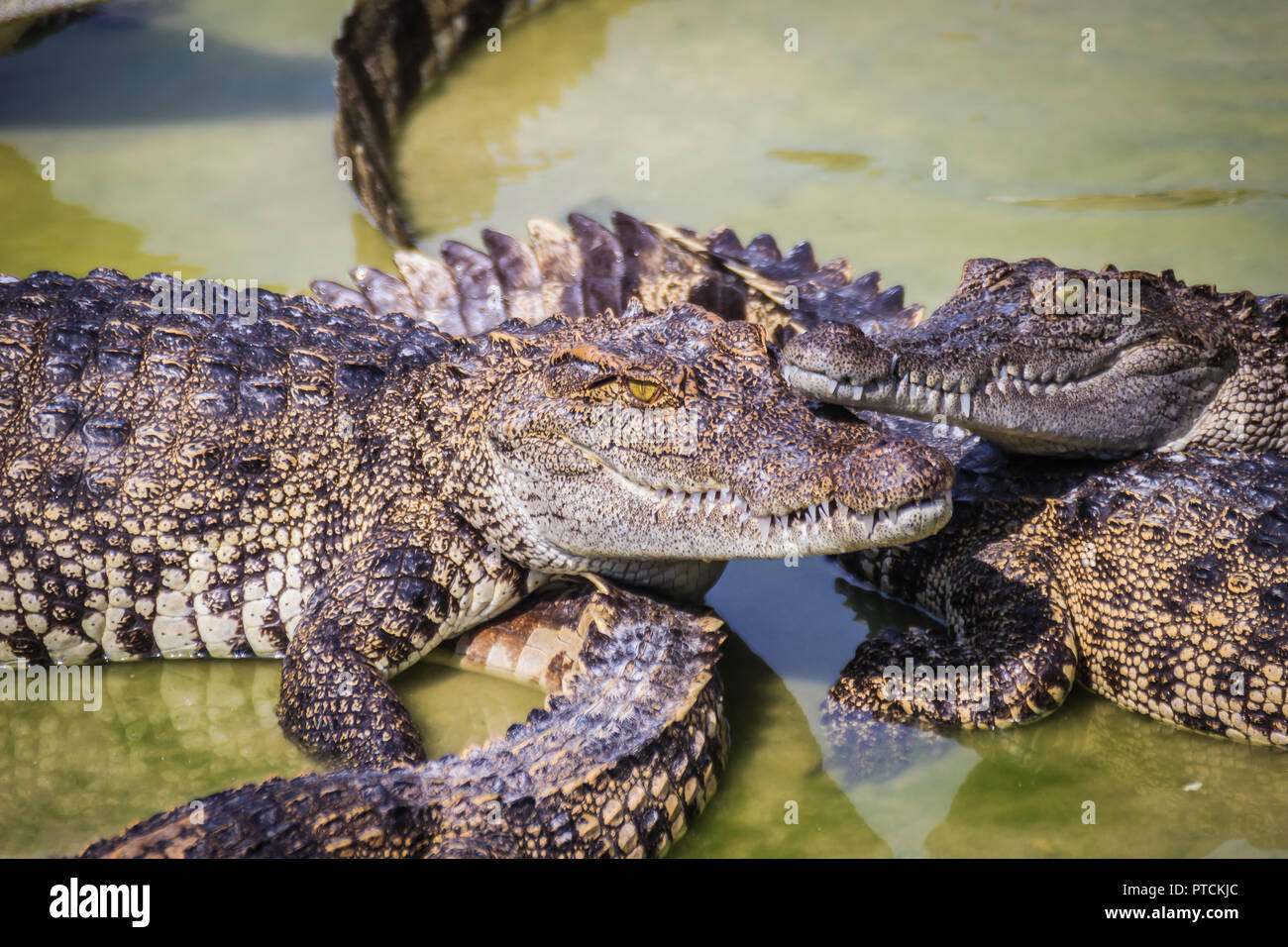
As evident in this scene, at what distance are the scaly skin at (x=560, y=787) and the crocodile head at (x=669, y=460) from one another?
0.89 ft

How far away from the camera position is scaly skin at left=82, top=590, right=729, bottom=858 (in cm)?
261

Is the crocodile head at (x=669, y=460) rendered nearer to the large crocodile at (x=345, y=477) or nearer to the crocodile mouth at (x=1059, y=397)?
the large crocodile at (x=345, y=477)

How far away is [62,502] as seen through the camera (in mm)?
3744

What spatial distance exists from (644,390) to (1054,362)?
137 centimetres

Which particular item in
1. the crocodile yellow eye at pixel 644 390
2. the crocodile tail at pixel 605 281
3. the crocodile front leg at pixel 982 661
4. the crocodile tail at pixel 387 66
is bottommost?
the crocodile front leg at pixel 982 661

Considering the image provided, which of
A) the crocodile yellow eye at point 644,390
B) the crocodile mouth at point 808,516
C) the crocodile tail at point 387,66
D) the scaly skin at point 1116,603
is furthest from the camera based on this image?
the crocodile tail at point 387,66

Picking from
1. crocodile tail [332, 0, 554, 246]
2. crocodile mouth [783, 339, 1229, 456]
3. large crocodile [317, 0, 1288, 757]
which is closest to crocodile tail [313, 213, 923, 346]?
large crocodile [317, 0, 1288, 757]

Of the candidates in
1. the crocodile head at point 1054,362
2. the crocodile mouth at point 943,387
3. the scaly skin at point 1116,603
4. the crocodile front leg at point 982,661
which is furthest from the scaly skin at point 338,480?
the scaly skin at point 1116,603

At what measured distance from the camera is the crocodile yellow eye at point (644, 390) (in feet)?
10.9

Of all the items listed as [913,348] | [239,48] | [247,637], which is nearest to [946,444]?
[913,348]

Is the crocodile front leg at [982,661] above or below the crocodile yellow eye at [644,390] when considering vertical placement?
below

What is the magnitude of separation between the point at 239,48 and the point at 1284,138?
6927 millimetres

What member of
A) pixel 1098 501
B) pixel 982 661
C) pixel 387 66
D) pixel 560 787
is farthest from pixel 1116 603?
pixel 387 66

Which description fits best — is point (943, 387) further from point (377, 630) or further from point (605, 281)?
point (605, 281)
